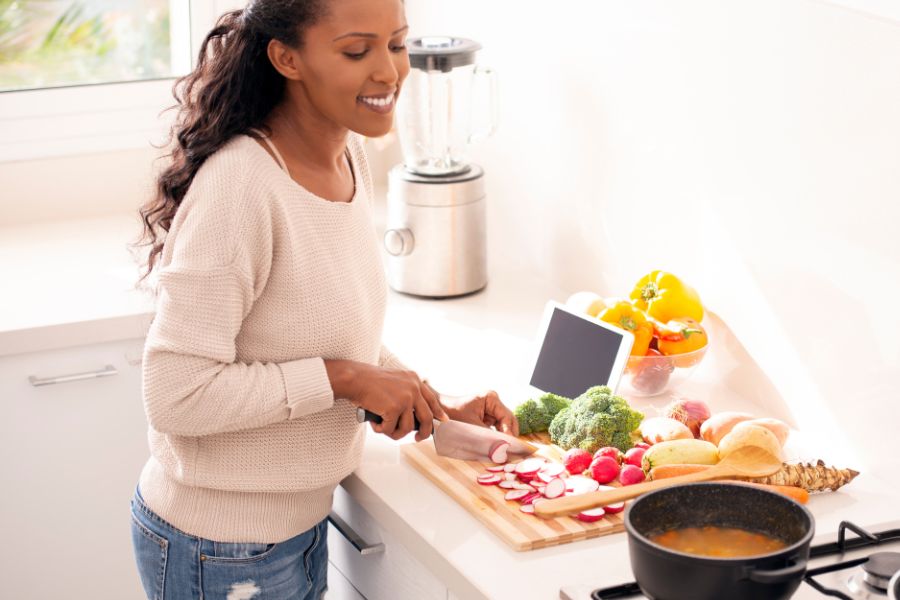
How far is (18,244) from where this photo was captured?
248 centimetres

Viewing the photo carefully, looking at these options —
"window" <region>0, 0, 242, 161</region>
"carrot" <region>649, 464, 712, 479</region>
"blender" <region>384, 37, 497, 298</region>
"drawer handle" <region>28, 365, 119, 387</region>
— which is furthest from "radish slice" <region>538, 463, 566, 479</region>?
"window" <region>0, 0, 242, 161</region>

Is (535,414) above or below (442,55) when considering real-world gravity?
below

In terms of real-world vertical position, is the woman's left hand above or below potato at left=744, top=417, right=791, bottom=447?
below

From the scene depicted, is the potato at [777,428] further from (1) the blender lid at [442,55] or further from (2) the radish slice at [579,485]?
(1) the blender lid at [442,55]

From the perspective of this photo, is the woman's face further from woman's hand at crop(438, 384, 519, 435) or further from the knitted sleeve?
woman's hand at crop(438, 384, 519, 435)

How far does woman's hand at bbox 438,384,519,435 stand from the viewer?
5.25ft

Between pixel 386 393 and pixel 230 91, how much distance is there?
376 mm

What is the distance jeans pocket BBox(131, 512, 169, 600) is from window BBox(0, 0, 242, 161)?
53.3 inches

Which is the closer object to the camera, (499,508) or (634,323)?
(499,508)

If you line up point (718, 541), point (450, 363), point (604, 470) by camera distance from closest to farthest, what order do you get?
point (718, 541), point (604, 470), point (450, 363)

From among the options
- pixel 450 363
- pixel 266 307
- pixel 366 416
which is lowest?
pixel 450 363

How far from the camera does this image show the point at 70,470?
7.15 ft

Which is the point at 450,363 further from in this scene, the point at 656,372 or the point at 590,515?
the point at 590,515

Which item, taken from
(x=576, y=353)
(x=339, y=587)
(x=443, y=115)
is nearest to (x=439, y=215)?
(x=443, y=115)
